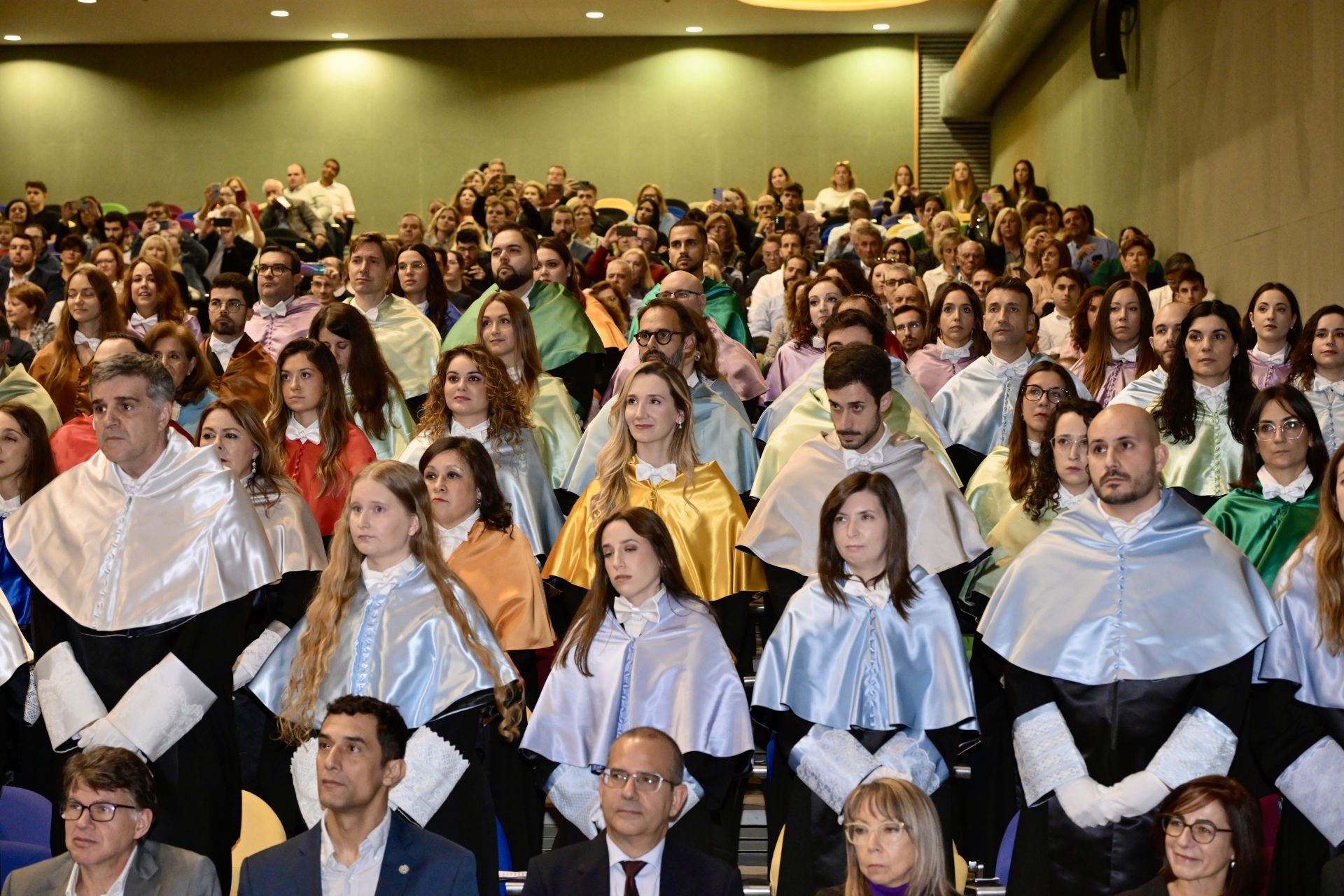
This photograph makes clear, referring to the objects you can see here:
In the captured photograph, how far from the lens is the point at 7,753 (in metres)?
4.30

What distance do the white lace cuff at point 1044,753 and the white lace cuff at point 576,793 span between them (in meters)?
1.14

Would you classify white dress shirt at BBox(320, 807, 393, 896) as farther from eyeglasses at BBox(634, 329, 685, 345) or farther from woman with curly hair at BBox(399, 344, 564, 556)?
eyeglasses at BBox(634, 329, 685, 345)

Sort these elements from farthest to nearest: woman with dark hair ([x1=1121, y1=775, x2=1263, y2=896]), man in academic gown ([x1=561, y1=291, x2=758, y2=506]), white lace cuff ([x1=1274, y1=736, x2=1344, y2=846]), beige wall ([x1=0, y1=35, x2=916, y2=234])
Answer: beige wall ([x1=0, y1=35, x2=916, y2=234])
man in academic gown ([x1=561, y1=291, x2=758, y2=506])
white lace cuff ([x1=1274, y1=736, x2=1344, y2=846])
woman with dark hair ([x1=1121, y1=775, x2=1263, y2=896])

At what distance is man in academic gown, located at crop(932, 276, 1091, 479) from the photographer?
6434 millimetres

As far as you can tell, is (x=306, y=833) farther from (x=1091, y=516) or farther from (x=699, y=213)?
(x=699, y=213)

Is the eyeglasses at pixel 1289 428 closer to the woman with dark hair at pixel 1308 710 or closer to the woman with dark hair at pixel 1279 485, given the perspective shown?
the woman with dark hair at pixel 1279 485

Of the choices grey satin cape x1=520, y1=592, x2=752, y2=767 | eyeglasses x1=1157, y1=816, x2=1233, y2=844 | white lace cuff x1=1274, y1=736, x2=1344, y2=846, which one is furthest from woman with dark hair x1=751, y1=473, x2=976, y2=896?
white lace cuff x1=1274, y1=736, x2=1344, y2=846

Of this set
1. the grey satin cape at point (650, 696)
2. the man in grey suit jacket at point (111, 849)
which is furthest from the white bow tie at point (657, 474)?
the man in grey suit jacket at point (111, 849)

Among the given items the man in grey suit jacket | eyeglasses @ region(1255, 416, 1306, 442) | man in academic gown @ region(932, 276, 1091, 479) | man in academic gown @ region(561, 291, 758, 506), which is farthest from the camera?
man in academic gown @ region(932, 276, 1091, 479)

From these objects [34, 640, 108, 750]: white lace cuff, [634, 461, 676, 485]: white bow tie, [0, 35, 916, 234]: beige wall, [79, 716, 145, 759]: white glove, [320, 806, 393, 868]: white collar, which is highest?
[0, 35, 916, 234]: beige wall

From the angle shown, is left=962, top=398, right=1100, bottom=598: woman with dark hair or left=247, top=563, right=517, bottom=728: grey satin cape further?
left=962, top=398, right=1100, bottom=598: woman with dark hair

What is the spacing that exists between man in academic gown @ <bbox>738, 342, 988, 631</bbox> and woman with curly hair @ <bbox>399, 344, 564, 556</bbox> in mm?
997

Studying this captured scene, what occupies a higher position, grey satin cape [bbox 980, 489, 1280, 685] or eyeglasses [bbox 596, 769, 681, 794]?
grey satin cape [bbox 980, 489, 1280, 685]

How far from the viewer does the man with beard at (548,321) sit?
7.25 meters
